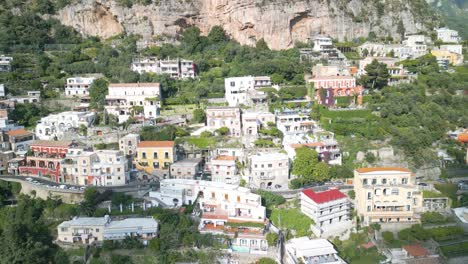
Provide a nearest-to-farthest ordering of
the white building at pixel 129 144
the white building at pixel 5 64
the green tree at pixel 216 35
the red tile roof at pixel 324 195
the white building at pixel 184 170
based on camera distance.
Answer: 1. the red tile roof at pixel 324 195
2. the white building at pixel 184 170
3. the white building at pixel 129 144
4. the white building at pixel 5 64
5. the green tree at pixel 216 35

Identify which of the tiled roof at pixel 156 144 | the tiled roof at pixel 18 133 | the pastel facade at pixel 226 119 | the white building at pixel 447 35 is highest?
the white building at pixel 447 35

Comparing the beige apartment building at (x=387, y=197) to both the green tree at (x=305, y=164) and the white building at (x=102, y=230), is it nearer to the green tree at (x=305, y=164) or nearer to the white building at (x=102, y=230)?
the green tree at (x=305, y=164)

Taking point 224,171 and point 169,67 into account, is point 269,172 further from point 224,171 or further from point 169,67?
point 169,67

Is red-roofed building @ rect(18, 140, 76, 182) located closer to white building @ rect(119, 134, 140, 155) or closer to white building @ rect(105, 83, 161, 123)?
white building @ rect(119, 134, 140, 155)

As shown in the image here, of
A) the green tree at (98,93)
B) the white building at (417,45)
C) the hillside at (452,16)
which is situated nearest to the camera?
the green tree at (98,93)

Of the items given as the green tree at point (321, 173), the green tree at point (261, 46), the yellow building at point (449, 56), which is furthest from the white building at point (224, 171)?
the yellow building at point (449, 56)

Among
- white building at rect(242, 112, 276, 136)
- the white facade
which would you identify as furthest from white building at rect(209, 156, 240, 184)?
the white facade

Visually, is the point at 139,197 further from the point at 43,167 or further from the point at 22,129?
the point at 22,129
